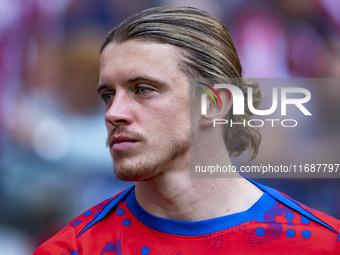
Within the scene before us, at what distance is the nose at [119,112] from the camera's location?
7.54 feet

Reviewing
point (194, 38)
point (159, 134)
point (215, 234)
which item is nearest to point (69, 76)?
point (194, 38)

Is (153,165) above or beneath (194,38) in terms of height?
beneath

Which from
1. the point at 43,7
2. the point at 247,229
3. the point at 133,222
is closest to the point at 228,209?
the point at 247,229

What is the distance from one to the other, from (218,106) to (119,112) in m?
0.53

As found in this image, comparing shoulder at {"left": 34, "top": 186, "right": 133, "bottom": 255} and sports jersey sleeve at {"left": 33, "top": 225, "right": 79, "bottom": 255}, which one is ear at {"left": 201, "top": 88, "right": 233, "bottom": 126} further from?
sports jersey sleeve at {"left": 33, "top": 225, "right": 79, "bottom": 255}

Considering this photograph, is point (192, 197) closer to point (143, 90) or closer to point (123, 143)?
point (123, 143)

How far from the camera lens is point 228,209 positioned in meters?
2.44

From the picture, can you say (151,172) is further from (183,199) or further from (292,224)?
(292,224)

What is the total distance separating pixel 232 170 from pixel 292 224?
365mm

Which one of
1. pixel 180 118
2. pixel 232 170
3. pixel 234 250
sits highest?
pixel 180 118

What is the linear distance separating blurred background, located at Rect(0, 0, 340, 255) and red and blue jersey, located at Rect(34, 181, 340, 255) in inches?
52.5

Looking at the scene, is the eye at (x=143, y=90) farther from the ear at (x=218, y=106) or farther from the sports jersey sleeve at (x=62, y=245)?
the sports jersey sleeve at (x=62, y=245)

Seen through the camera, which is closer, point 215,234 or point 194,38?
point 215,234

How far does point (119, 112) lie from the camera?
231 centimetres
